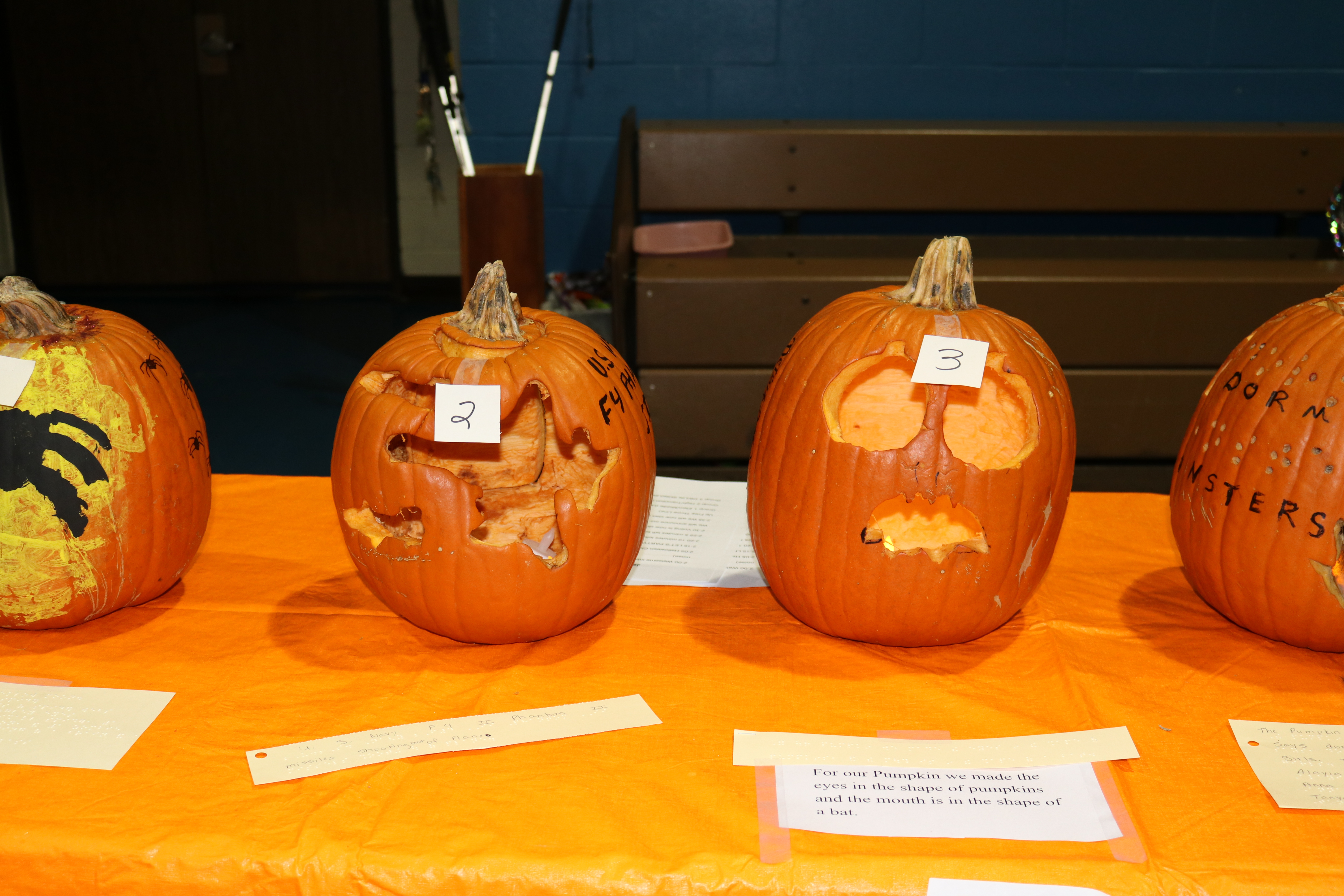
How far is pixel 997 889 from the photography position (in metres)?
0.77

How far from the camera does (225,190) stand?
5035mm

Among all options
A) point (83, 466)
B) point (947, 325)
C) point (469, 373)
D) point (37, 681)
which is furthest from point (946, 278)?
point (37, 681)

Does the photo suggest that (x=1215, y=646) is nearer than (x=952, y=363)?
No

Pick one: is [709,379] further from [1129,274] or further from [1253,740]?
[1253,740]

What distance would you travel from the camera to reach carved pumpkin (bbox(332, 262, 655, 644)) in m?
1.00

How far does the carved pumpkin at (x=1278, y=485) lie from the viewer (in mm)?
979

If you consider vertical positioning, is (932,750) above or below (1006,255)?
below

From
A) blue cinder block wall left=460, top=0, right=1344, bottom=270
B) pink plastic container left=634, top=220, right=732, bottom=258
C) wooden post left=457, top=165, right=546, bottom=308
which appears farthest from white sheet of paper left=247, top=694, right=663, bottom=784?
blue cinder block wall left=460, top=0, right=1344, bottom=270

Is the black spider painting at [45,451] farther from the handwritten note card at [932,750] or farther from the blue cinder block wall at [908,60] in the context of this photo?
the blue cinder block wall at [908,60]

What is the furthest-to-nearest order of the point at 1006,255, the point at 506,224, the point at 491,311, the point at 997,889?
the point at 1006,255 → the point at 506,224 → the point at 491,311 → the point at 997,889

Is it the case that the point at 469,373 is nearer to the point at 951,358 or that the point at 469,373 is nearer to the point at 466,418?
the point at 466,418

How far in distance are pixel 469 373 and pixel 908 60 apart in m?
2.75

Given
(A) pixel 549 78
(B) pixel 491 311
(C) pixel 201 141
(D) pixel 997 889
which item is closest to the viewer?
(D) pixel 997 889

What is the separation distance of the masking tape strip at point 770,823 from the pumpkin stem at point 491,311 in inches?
19.6
